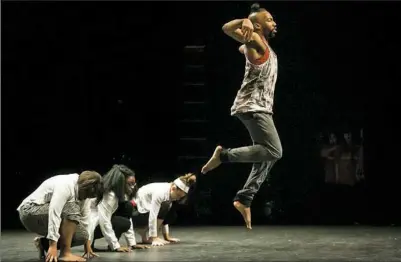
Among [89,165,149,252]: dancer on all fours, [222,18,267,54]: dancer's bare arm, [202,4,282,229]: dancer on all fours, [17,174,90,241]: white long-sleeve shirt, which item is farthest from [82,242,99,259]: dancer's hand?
[222,18,267,54]: dancer's bare arm

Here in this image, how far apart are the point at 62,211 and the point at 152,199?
138 cm

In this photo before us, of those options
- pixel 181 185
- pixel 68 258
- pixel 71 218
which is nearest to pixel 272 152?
pixel 71 218

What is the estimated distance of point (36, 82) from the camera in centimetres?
680

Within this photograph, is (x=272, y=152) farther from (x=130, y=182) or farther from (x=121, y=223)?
(x=121, y=223)

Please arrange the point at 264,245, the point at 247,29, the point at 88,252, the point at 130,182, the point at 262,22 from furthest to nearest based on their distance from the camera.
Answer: the point at 264,245
the point at 130,182
the point at 88,252
the point at 262,22
the point at 247,29

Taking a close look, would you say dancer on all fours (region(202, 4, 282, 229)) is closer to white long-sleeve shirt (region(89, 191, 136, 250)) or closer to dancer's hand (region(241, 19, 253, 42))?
dancer's hand (region(241, 19, 253, 42))

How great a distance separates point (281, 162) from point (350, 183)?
0.77m

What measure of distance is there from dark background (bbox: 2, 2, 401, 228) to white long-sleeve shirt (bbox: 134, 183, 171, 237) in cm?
133

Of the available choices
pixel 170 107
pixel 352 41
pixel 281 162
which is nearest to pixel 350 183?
pixel 281 162

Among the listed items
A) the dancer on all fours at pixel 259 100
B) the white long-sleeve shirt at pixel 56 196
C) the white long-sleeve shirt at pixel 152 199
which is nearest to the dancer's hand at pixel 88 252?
the white long-sleeve shirt at pixel 56 196

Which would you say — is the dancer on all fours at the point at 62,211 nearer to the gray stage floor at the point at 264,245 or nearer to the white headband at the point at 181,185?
the gray stage floor at the point at 264,245

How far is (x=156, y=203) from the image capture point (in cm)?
541

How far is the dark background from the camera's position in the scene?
679cm

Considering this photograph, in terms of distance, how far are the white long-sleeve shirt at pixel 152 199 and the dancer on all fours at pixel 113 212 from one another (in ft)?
0.89
